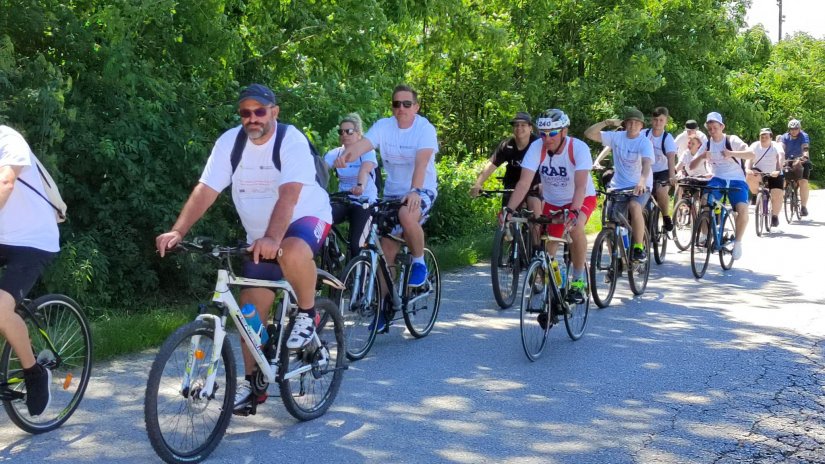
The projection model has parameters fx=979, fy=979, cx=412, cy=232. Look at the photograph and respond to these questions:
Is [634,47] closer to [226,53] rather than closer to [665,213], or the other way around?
[665,213]

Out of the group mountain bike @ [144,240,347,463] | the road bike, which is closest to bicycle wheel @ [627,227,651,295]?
the road bike

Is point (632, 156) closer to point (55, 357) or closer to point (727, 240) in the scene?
point (727, 240)

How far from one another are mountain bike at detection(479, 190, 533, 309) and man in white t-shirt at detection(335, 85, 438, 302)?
5.21ft

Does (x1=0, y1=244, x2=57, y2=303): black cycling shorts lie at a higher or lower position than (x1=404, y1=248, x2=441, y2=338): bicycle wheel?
higher

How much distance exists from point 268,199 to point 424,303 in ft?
10.6

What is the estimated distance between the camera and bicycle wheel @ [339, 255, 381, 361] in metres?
7.15

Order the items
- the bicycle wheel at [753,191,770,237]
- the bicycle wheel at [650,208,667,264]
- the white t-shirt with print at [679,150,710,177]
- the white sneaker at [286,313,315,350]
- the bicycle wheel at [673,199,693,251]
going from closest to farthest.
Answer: the white sneaker at [286,313,315,350] < the bicycle wheel at [650,208,667,264] < the bicycle wheel at [673,199,693,251] < the white t-shirt with print at [679,150,710,177] < the bicycle wheel at [753,191,770,237]

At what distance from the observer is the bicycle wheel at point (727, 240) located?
12.4m

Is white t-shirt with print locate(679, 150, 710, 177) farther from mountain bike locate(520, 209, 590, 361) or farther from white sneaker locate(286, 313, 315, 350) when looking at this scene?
white sneaker locate(286, 313, 315, 350)

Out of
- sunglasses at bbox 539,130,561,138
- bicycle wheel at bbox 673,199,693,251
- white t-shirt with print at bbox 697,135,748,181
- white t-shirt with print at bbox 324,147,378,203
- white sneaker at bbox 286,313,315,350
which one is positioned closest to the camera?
white sneaker at bbox 286,313,315,350

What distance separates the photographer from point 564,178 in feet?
28.8

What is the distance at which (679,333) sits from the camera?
8.47 meters

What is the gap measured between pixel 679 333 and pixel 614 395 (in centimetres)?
232

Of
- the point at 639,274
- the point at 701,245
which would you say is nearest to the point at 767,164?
the point at 701,245
